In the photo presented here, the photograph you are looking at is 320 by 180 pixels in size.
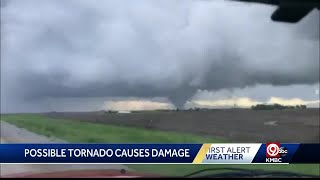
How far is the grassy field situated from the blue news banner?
1.2 inches

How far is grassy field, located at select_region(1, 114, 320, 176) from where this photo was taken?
3381mm

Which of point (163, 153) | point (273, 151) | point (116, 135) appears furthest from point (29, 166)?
point (273, 151)

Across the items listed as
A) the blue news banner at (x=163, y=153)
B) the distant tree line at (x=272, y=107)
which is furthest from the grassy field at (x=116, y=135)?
the distant tree line at (x=272, y=107)

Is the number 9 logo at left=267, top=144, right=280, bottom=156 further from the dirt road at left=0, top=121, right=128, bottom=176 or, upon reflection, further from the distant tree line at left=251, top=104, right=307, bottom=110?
the dirt road at left=0, top=121, right=128, bottom=176

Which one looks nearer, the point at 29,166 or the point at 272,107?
the point at 29,166

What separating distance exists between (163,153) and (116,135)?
0.28 m

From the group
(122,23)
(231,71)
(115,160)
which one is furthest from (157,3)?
(115,160)

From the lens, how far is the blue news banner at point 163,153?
335 centimetres

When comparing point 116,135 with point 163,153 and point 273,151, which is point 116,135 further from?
point 273,151

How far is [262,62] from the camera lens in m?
3.49

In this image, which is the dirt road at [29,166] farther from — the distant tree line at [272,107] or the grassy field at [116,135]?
the distant tree line at [272,107]

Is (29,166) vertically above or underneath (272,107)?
underneath

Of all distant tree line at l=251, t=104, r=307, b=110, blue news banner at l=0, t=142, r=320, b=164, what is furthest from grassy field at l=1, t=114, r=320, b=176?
distant tree line at l=251, t=104, r=307, b=110

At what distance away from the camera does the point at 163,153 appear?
338cm
